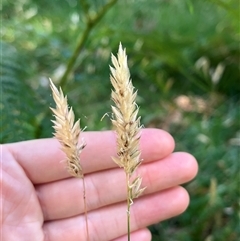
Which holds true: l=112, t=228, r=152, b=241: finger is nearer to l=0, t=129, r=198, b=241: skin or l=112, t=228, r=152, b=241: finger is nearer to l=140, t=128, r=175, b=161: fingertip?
l=0, t=129, r=198, b=241: skin

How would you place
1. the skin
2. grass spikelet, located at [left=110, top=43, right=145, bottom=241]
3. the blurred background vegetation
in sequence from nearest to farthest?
grass spikelet, located at [left=110, top=43, right=145, bottom=241] < the skin < the blurred background vegetation

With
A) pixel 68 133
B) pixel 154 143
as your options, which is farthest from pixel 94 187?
pixel 68 133

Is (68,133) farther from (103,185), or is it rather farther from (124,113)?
(103,185)

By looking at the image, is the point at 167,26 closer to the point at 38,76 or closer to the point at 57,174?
the point at 38,76

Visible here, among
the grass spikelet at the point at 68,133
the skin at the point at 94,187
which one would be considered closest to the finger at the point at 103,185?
the skin at the point at 94,187

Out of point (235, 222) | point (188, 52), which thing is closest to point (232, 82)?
point (188, 52)

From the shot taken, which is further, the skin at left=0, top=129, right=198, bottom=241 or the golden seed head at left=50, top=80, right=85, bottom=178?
the skin at left=0, top=129, right=198, bottom=241

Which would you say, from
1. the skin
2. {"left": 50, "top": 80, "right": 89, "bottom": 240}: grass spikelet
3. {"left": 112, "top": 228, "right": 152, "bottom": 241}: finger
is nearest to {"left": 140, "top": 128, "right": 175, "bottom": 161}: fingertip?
the skin
